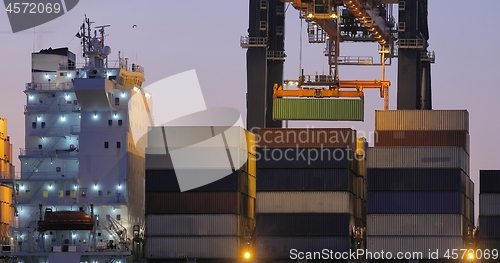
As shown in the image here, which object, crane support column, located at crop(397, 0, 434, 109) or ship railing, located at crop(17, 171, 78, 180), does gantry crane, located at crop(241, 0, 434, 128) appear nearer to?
crane support column, located at crop(397, 0, 434, 109)

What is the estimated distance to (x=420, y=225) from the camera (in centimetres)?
6725

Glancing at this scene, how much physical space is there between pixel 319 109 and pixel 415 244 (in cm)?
1008

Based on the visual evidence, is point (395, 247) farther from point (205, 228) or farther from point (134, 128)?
point (134, 128)

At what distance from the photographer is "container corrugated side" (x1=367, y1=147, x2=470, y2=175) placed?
6788 cm

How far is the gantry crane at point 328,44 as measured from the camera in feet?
237

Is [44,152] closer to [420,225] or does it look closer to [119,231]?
[119,231]

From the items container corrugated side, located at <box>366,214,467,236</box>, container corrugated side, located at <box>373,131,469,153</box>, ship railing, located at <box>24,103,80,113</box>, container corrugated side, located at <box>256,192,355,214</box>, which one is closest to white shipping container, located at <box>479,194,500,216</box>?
container corrugated side, located at <box>366,214,467,236</box>

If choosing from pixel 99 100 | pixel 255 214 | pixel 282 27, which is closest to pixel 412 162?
pixel 255 214

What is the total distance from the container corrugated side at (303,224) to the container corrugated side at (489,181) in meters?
6.74

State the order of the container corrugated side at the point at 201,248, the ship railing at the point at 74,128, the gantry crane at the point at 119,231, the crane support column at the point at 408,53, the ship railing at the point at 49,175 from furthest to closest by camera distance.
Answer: the ship railing at the point at 74,128 → the ship railing at the point at 49,175 → the crane support column at the point at 408,53 → the gantry crane at the point at 119,231 → the container corrugated side at the point at 201,248

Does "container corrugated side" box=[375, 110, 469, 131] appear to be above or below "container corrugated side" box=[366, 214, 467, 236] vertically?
above

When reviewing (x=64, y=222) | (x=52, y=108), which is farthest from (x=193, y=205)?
(x=52, y=108)

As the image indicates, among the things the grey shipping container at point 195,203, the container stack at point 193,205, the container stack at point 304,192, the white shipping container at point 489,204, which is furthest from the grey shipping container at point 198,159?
the white shipping container at point 489,204

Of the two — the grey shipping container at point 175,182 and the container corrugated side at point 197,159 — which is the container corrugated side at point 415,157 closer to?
the grey shipping container at point 175,182
